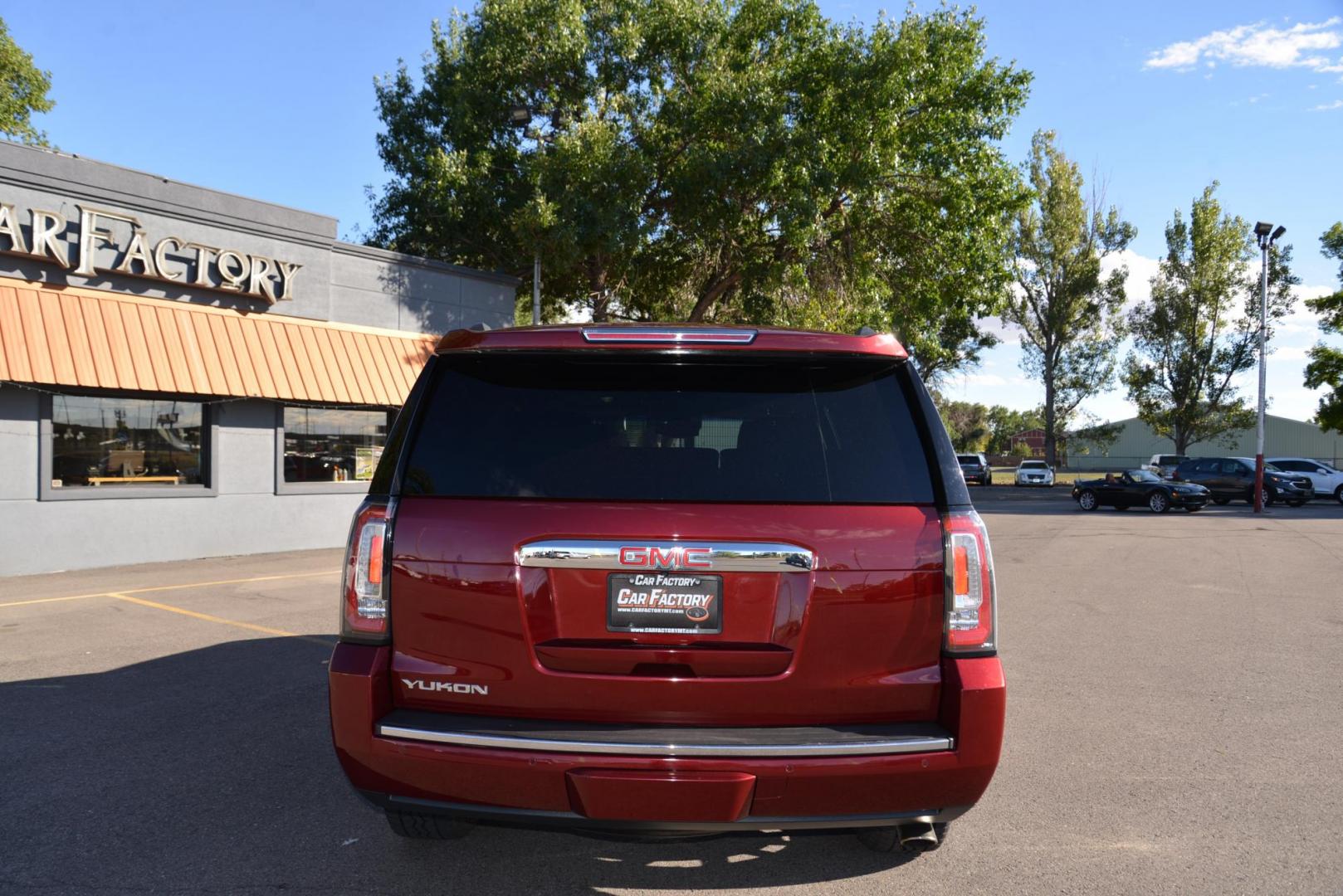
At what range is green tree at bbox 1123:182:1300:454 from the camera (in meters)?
48.4

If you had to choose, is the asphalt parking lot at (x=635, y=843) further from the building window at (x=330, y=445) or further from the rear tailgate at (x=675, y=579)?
the building window at (x=330, y=445)

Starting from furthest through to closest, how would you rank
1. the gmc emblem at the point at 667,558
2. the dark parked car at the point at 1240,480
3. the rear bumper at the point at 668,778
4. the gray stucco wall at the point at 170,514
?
the dark parked car at the point at 1240,480
the gray stucco wall at the point at 170,514
the gmc emblem at the point at 667,558
the rear bumper at the point at 668,778

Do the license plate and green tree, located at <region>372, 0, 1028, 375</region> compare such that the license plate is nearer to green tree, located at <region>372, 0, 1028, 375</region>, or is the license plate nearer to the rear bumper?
the rear bumper

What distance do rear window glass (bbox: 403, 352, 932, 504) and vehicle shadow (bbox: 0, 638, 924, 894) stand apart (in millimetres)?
1121

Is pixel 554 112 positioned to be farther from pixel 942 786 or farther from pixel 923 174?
pixel 942 786

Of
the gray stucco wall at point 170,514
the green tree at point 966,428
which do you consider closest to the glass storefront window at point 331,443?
the gray stucco wall at point 170,514

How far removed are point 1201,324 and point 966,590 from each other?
53.8 meters

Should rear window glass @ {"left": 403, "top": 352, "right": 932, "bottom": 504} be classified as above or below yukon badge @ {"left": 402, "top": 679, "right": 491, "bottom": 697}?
above

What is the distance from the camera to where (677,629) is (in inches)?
115

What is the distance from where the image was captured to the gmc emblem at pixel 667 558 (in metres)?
2.90

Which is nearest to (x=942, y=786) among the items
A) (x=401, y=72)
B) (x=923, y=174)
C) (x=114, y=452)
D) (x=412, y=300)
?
(x=114, y=452)

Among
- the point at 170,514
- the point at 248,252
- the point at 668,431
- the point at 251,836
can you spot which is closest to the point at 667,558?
the point at 668,431

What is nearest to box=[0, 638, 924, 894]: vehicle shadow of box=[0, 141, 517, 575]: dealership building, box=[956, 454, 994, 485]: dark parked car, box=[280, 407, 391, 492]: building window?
box=[0, 141, 517, 575]: dealership building

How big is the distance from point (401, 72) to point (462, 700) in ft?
88.1
